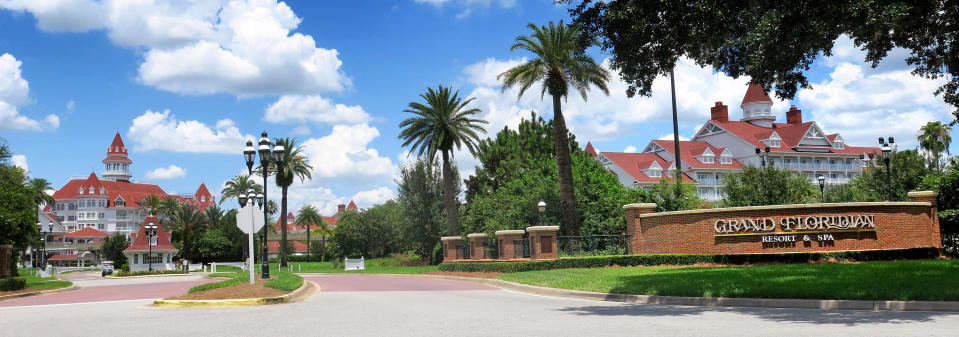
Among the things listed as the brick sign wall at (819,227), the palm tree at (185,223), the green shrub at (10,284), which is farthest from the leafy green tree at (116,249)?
the brick sign wall at (819,227)

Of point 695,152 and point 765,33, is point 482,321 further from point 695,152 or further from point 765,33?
point 695,152

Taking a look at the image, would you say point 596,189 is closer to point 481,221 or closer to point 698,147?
point 481,221

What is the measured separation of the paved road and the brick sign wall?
40.7 ft

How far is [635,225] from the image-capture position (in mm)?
28406

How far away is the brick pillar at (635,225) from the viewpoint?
28219mm

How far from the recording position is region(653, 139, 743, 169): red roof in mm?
88294

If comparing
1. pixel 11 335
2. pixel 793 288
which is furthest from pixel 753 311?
pixel 11 335

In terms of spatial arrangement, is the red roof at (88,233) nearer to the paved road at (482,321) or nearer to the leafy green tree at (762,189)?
the leafy green tree at (762,189)

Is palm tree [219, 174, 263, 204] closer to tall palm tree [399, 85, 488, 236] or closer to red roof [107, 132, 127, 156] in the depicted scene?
tall palm tree [399, 85, 488, 236]

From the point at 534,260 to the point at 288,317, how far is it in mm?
17258

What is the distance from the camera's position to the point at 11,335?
10797 mm

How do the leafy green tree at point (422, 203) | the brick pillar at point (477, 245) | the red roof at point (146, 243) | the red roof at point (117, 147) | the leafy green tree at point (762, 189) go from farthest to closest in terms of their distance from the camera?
the red roof at point (117, 147)
the red roof at point (146, 243)
the leafy green tree at point (422, 203)
the leafy green tree at point (762, 189)
the brick pillar at point (477, 245)

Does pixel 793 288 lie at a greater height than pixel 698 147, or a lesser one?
lesser

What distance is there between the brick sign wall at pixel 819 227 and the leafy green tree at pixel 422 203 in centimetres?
3440
